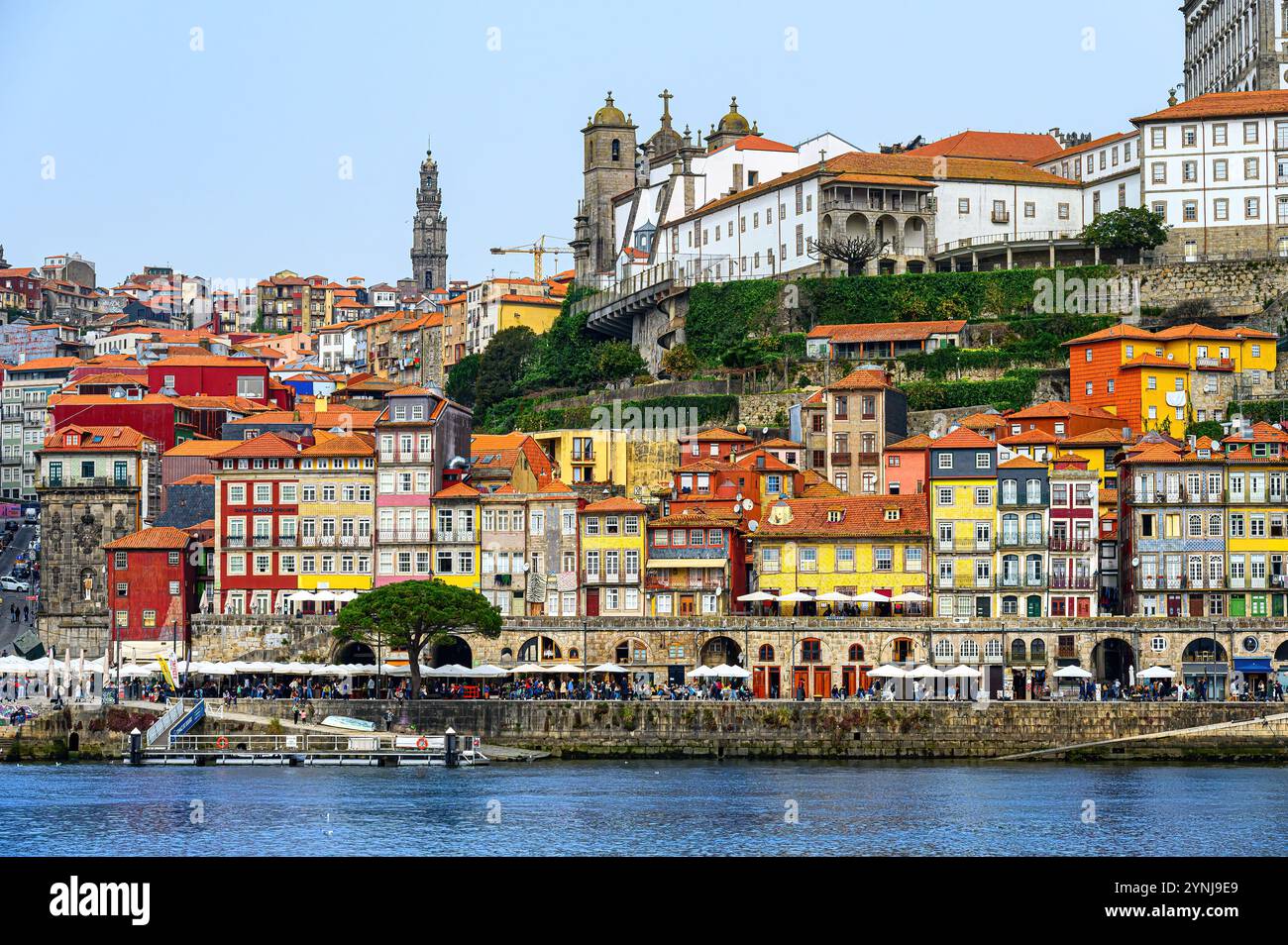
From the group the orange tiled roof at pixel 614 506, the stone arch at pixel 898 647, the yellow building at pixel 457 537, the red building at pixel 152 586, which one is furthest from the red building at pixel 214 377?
the stone arch at pixel 898 647

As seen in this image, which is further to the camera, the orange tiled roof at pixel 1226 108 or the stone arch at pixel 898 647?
the orange tiled roof at pixel 1226 108

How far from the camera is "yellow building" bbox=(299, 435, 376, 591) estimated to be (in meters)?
83.0

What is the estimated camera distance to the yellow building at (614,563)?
262 ft

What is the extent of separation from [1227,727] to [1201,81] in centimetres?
7591

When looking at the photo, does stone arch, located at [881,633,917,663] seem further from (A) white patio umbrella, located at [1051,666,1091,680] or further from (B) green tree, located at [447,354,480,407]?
(B) green tree, located at [447,354,480,407]

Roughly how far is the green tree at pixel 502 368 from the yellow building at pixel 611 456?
72.8 ft

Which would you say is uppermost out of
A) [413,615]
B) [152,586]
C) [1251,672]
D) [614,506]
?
[614,506]

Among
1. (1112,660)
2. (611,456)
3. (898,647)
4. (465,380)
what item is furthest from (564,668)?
(465,380)

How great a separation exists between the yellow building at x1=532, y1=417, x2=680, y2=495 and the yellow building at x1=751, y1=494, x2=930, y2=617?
16.3 metres

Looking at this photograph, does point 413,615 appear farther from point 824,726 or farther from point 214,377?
point 214,377

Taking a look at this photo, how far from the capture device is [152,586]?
84.9 m

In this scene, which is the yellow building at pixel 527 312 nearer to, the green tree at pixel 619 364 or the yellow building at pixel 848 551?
the green tree at pixel 619 364

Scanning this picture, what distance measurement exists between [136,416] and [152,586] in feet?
54.1

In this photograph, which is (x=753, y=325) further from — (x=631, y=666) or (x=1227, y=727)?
(x=1227, y=727)
